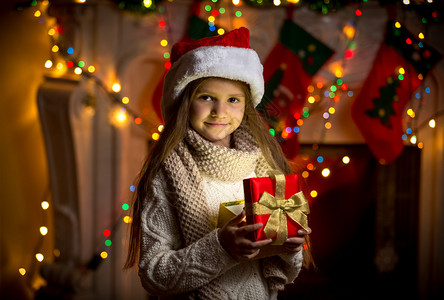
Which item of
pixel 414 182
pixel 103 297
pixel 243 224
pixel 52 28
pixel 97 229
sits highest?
pixel 52 28

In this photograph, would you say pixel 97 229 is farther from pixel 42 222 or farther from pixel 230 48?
pixel 230 48

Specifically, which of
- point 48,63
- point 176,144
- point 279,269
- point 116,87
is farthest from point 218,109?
point 48,63

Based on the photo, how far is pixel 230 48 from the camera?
942 mm

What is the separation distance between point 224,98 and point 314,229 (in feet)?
5.21

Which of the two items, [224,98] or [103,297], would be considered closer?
[224,98]

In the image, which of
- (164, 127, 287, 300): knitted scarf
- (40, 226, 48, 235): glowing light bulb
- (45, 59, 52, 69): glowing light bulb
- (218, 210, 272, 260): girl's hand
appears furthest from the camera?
(40, 226, 48, 235): glowing light bulb

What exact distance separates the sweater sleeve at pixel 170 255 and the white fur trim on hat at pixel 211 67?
0.22m

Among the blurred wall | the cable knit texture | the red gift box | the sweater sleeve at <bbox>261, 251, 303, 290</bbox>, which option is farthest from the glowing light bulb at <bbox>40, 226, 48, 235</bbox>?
the red gift box

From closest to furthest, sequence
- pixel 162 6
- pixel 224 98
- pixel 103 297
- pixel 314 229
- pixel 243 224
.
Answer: pixel 243 224, pixel 224 98, pixel 162 6, pixel 103 297, pixel 314 229

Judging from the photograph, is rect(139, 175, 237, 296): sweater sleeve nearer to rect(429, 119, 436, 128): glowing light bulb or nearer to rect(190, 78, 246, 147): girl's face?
rect(190, 78, 246, 147): girl's face

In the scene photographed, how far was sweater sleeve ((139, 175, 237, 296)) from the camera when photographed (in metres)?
0.82

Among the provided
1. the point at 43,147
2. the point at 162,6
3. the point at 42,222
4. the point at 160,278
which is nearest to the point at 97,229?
the point at 42,222

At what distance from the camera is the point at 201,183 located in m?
0.91

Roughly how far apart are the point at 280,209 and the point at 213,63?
1.10 feet
